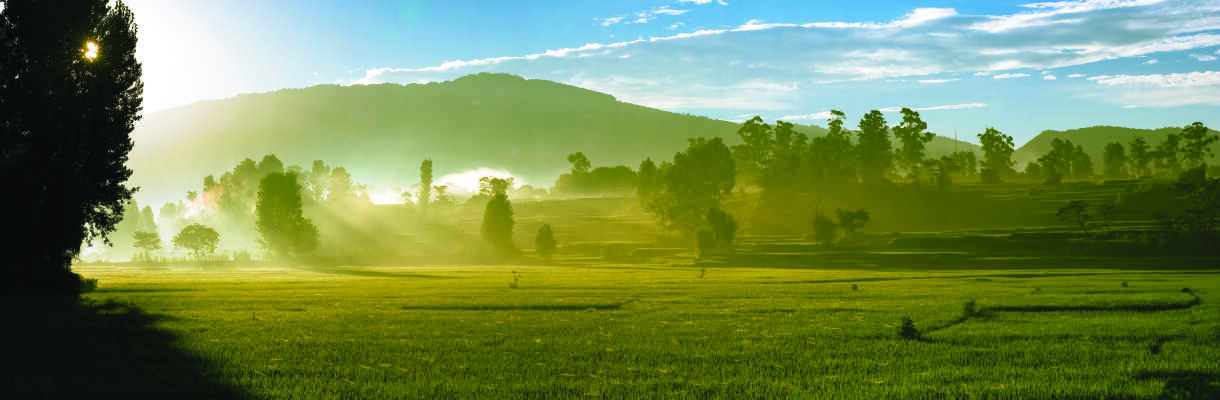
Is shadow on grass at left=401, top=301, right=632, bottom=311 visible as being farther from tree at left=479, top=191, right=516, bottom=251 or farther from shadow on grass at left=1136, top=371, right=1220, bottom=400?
tree at left=479, top=191, right=516, bottom=251

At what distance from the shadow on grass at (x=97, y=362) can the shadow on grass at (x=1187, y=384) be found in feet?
52.0

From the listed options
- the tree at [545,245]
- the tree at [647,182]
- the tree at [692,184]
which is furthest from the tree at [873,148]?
the tree at [545,245]

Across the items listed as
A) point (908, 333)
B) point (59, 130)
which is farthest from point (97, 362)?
point (59, 130)

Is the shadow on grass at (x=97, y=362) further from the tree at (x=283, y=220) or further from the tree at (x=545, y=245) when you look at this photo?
the tree at (x=283, y=220)

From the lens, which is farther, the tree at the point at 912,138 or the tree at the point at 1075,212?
the tree at the point at 912,138

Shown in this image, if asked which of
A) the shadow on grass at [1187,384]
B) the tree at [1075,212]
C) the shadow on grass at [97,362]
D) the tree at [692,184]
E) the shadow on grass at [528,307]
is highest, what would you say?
the tree at [692,184]

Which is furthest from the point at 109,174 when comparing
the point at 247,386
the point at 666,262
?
the point at 666,262

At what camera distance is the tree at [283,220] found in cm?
12512

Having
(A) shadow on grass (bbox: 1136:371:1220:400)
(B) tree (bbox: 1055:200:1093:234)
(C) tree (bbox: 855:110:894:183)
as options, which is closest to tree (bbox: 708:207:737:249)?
(B) tree (bbox: 1055:200:1093:234)

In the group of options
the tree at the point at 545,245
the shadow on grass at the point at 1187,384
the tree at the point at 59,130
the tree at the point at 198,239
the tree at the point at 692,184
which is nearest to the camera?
the shadow on grass at the point at 1187,384

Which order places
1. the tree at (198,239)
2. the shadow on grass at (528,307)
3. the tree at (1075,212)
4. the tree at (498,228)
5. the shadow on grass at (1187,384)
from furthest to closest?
the tree at (198,239)
the tree at (498,228)
the tree at (1075,212)
the shadow on grass at (528,307)
the shadow on grass at (1187,384)

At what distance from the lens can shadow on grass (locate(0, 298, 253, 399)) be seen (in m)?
13.6

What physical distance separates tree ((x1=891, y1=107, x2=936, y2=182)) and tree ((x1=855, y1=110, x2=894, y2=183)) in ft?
19.5

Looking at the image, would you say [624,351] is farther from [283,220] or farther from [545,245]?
[283,220]
